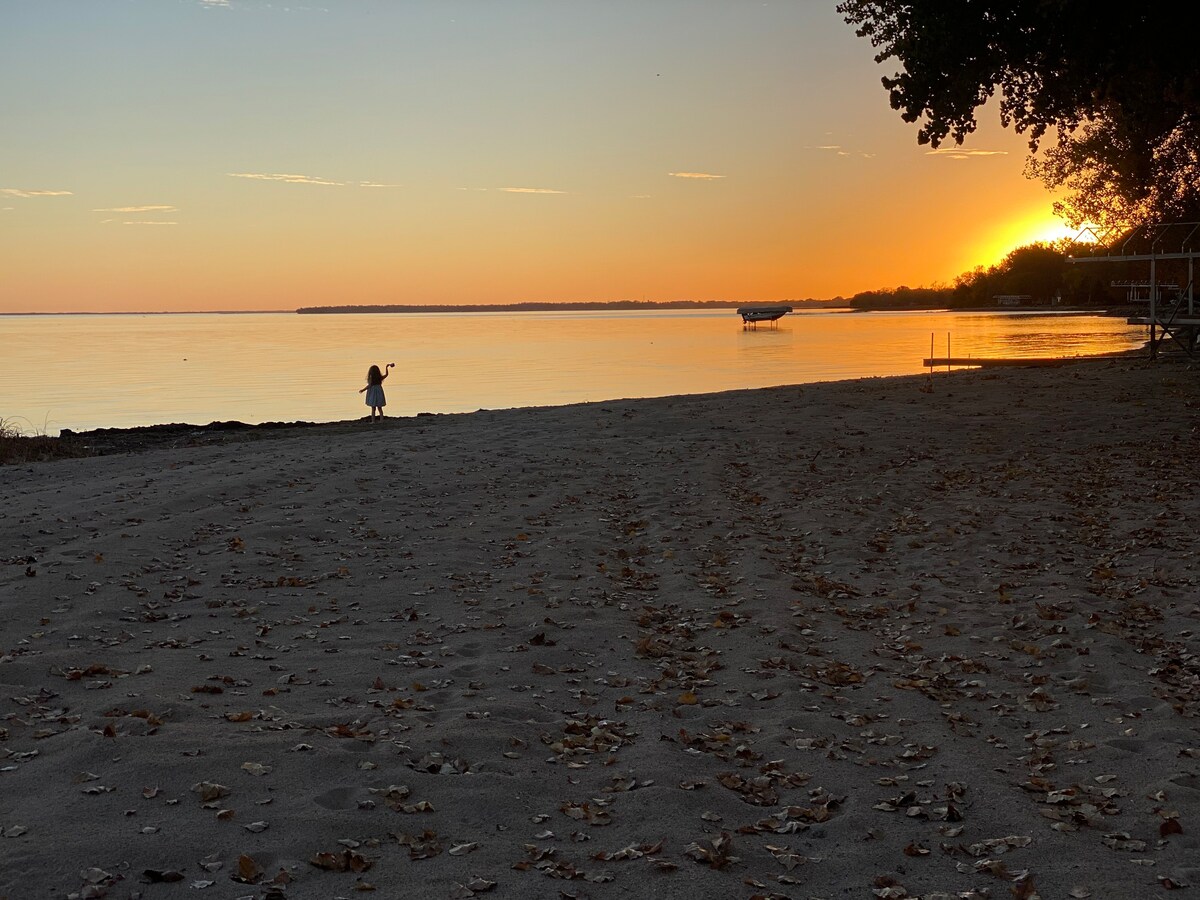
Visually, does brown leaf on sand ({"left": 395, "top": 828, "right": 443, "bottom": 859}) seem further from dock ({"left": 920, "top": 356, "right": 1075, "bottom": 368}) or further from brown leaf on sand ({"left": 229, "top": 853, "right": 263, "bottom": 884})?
dock ({"left": 920, "top": 356, "right": 1075, "bottom": 368})

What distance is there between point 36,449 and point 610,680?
19442 mm

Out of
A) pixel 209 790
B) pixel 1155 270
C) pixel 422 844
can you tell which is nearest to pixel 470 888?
pixel 422 844

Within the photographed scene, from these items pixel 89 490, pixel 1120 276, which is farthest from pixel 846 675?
pixel 1120 276

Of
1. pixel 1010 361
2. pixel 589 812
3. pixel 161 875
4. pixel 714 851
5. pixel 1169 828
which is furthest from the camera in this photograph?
pixel 1010 361

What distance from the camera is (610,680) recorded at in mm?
8039

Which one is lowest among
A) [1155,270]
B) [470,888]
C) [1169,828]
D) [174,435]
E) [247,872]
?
[1169,828]

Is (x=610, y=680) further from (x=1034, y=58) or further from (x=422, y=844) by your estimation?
(x=1034, y=58)

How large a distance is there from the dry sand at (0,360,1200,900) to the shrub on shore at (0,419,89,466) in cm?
567

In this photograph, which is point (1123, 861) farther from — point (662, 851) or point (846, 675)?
point (846, 675)

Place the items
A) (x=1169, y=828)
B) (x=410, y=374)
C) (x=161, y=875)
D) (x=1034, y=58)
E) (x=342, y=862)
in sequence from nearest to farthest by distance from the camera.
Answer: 1. (x=161, y=875)
2. (x=342, y=862)
3. (x=1169, y=828)
4. (x=1034, y=58)
5. (x=410, y=374)

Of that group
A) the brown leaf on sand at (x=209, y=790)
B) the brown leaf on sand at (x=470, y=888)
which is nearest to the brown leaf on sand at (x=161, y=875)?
the brown leaf on sand at (x=209, y=790)

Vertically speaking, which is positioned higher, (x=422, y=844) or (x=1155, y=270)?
(x=1155, y=270)

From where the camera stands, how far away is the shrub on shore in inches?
850

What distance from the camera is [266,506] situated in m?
14.1
